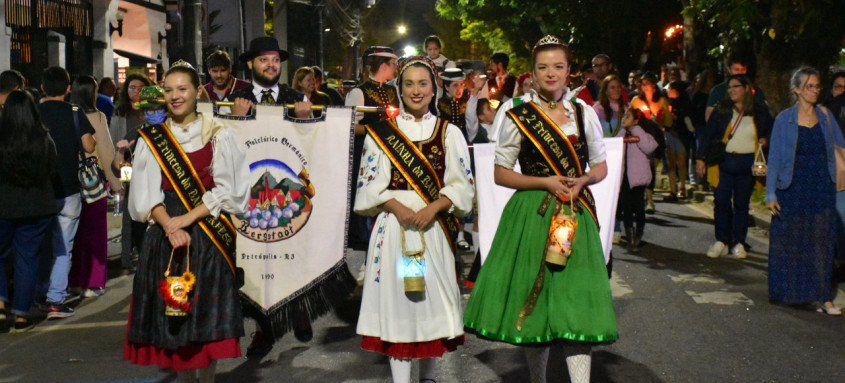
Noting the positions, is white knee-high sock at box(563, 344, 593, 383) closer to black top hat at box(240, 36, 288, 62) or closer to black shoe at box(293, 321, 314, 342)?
black shoe at box(293, 321, 314, 342)

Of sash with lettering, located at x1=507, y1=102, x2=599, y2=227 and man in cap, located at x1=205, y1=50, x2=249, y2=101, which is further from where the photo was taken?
man in cap, located at x1=205, y1=50, x2=249, y2=101

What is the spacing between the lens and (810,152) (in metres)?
8.10

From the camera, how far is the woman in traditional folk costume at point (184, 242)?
499 cm

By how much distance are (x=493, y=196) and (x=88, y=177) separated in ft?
12.6

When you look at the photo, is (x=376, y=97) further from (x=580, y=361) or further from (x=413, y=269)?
(x=580, y=361)

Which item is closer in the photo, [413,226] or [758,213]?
[413,226]

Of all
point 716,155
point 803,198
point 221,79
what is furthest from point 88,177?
point 716,155

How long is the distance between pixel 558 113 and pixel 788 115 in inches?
144

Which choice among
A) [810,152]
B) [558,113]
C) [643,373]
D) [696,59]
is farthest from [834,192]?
[696,59]

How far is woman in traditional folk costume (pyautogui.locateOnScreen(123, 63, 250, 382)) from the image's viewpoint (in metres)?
4.99

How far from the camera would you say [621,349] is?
6902 millimetres

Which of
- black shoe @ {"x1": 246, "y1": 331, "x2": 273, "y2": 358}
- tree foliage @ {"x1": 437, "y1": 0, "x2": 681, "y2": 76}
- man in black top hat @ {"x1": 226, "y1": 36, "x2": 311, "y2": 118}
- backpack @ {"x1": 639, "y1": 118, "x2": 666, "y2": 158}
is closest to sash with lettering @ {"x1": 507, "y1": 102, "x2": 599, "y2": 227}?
man in black top hat @ {"x1": 226, "y1": 36, "x2": 311, "y2": 118}

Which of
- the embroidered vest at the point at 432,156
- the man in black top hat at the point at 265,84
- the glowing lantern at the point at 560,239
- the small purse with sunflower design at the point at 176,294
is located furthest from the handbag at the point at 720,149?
the small purse with sunflower design at the point at 176,294

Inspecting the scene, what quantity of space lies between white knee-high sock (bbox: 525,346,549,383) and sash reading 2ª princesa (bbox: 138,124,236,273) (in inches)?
64.5
